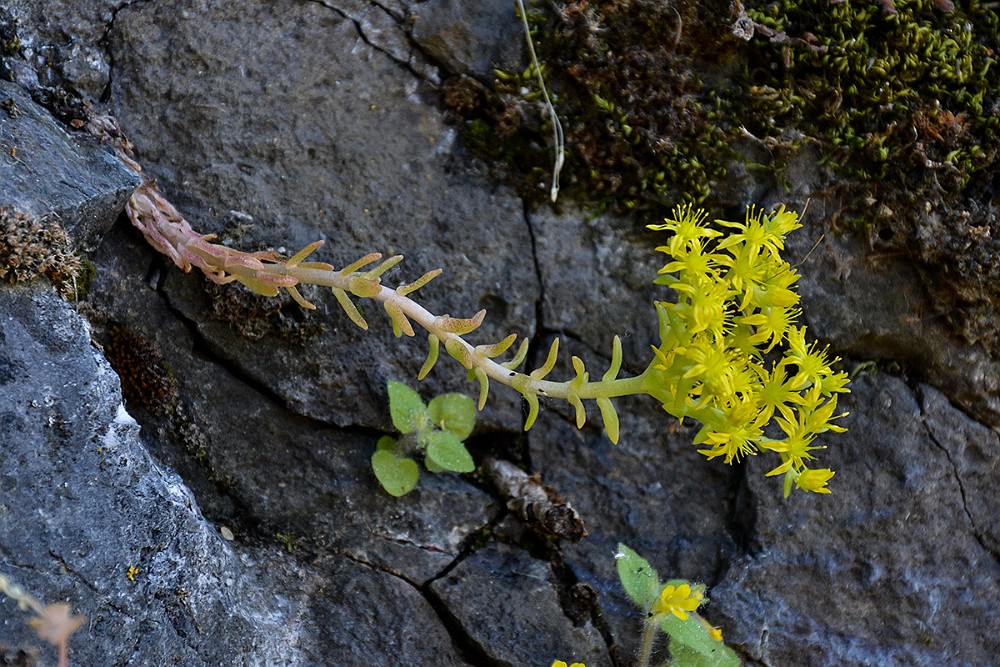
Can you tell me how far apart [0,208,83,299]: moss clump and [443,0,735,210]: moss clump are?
1.13 m

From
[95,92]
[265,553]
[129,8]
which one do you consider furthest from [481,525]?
[129,8]

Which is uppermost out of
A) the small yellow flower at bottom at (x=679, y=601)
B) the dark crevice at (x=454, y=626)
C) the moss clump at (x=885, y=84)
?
the moss clump at (x=885, y=84)

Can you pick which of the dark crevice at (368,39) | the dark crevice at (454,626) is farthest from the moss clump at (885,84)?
the dark crevice at (454,626)

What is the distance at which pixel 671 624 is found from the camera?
222cm

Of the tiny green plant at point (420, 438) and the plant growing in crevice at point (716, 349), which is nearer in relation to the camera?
the plant growing in crevice at point (716, 349)

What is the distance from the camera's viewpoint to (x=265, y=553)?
2.27m

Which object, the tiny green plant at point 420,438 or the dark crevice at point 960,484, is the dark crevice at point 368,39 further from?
the dark crevice at point 960,484

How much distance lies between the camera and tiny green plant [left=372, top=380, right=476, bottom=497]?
2324mm

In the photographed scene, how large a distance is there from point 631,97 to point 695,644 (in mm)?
1468

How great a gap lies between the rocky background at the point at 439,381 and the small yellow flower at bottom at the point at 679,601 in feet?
1.00

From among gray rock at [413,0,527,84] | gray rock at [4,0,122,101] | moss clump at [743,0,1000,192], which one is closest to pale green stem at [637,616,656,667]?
moss clump at [743,0,1000,192]

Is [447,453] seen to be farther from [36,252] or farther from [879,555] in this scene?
[879,555]

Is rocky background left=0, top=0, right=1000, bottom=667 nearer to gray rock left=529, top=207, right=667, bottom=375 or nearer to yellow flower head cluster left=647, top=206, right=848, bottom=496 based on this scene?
gray rock left=529, top=207, right=667, bottom=375

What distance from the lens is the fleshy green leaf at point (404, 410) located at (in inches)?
91.7
